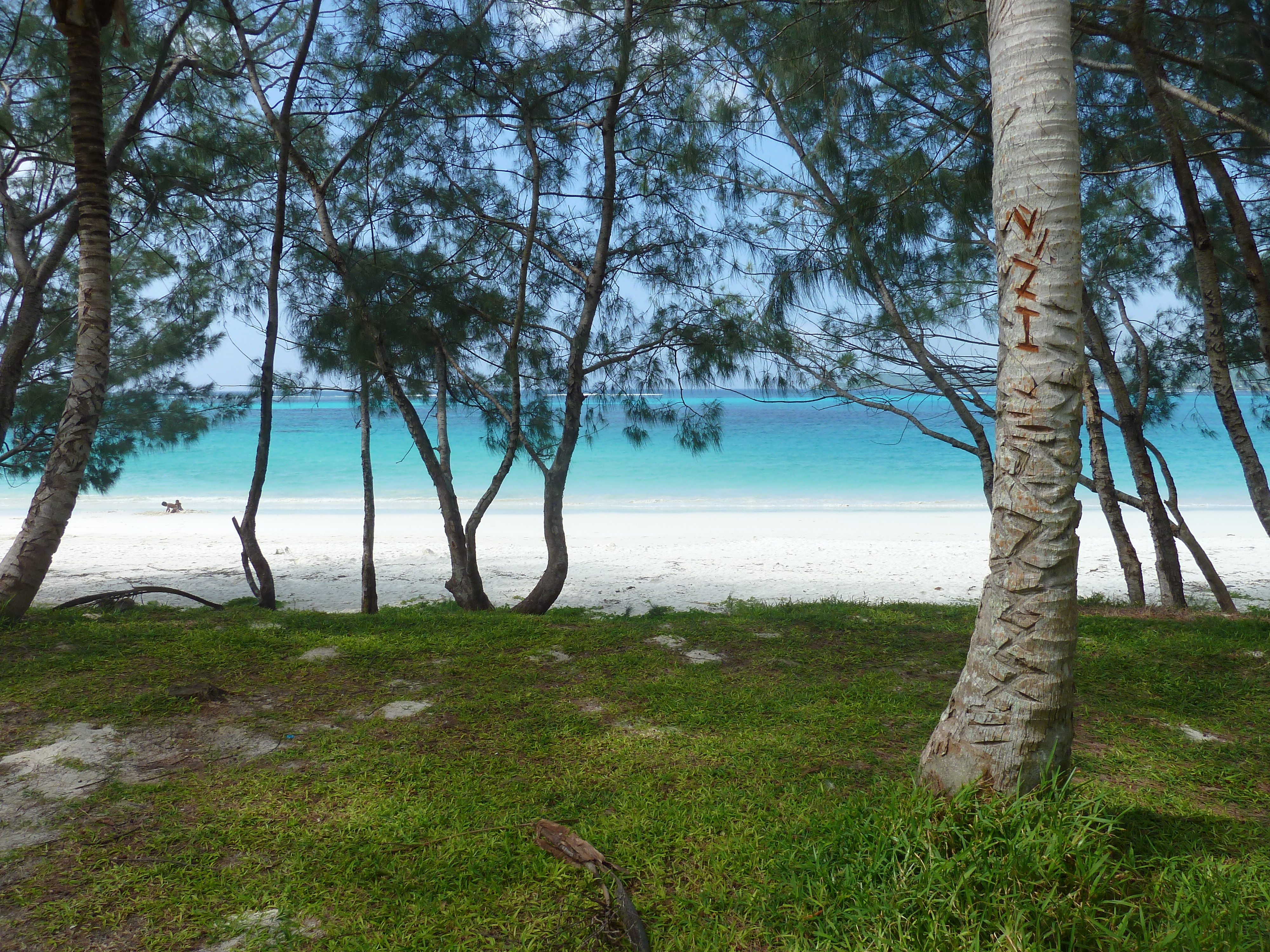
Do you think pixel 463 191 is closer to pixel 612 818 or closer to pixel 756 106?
pixel 756 106

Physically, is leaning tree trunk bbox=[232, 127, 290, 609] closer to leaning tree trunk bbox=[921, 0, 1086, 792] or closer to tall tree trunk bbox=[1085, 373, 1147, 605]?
leaning tree trunk bbox=[921, 0, 1086, 792]

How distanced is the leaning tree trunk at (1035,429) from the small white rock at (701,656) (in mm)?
1631

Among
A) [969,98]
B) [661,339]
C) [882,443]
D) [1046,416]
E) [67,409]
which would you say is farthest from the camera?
[882,443]

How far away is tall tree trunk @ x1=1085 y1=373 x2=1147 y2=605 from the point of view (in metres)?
4.60

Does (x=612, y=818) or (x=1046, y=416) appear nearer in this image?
(x=1046, y=416)

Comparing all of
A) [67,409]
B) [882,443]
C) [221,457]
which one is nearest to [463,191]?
[67,409]

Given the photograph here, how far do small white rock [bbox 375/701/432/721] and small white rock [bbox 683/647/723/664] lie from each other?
44.1 inches

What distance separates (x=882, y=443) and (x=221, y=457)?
24.1m

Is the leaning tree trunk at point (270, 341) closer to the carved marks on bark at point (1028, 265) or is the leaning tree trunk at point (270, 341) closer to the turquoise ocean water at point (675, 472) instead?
the turquoise ocean water at point (675, 472)

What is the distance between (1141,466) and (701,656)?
10.1ft

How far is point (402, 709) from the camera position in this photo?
9.02ft

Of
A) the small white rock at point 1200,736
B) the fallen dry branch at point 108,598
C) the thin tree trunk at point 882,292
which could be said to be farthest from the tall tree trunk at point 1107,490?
the fallen dry branch at point 108,598

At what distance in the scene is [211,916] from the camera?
62.6 inches

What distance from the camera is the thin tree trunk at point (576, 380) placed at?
4.91 m
